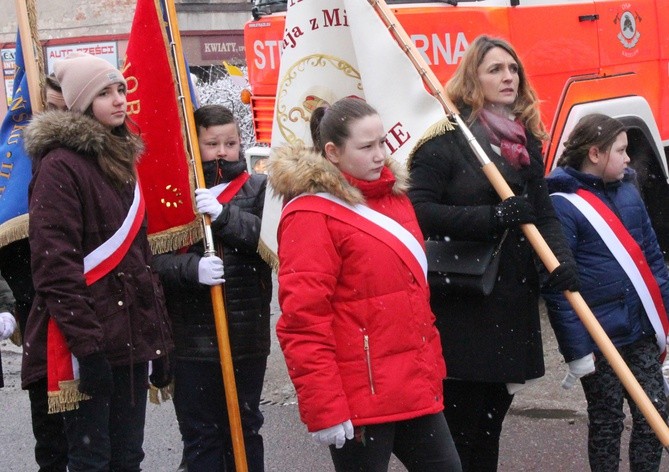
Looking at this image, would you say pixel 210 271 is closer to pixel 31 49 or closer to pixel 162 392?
pixel 162 392

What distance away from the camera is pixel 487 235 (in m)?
3.76

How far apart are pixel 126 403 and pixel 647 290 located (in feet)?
6.56

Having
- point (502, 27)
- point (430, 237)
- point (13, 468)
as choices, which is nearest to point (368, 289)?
point (430, 237)

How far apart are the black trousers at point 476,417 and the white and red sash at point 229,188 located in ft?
3.78

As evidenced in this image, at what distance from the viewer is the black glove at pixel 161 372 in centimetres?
388

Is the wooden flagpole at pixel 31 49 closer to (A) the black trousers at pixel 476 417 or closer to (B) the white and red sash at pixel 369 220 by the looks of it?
(B) the white and red sash at pixel 369 220

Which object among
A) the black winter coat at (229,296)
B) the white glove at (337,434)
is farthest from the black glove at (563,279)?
the black winter coat at (229,296)

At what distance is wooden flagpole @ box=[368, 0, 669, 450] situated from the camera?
3.54 metres

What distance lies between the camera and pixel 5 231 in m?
4.14

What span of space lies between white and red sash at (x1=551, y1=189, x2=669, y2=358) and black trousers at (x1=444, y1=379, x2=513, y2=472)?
66cm

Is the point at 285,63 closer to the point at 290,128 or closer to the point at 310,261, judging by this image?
the point at 290,128

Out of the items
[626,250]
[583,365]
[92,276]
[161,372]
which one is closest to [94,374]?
[92,276]

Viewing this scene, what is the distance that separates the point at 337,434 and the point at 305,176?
2.54 ft

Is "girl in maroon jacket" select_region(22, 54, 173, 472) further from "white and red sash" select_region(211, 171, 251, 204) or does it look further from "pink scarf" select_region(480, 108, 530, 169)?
"pink scarf" select_region(480, 108, 530, 169)
